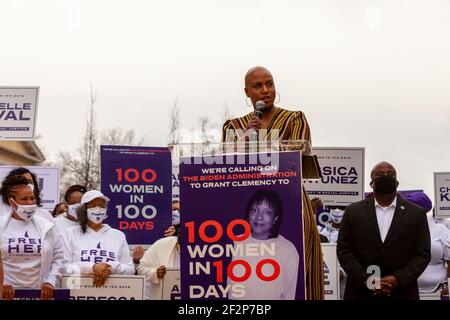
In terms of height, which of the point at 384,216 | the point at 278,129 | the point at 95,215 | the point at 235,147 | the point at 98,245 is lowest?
the point at 98,245

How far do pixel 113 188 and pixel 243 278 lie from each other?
613 centimetres

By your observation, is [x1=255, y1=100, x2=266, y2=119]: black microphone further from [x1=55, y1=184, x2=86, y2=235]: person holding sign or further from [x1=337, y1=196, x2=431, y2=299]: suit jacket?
[x1=55, y1=184, x2=86, y2=235]: person holding sign

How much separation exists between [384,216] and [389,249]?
1.10 feet

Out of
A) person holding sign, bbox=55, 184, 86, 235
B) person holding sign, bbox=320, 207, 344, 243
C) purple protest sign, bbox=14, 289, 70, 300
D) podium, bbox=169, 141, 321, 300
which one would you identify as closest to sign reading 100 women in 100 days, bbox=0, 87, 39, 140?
person holding sign, bbox=55, 184, 86, 235

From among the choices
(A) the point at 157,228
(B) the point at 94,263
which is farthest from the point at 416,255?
(A) the point at 157,228

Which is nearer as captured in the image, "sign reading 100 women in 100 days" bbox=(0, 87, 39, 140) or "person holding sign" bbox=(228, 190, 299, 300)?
"person holding sign" bbox=(228, 190, 299, 300)

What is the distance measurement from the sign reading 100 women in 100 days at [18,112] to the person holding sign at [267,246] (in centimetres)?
663

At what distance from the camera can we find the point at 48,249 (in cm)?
880

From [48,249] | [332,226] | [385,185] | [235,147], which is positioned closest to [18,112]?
[48,249]

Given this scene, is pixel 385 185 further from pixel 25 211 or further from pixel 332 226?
pixel 332 226

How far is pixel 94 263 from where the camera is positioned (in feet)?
31.6

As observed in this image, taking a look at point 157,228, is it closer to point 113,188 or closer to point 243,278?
point 113,188

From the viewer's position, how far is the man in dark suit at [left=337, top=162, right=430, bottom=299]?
7.37 meters

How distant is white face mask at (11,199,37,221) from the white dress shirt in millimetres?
3291
